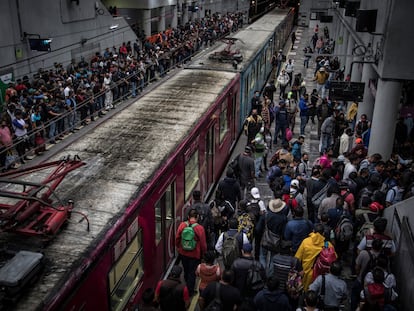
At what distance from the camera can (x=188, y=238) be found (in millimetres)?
7430

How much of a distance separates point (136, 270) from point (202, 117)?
413 centimetres

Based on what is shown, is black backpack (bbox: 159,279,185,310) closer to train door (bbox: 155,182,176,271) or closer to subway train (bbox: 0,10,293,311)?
subway train (bbox: 0,10,293,311)

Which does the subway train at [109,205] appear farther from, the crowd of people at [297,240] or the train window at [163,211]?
the crowd of people at [297,240]

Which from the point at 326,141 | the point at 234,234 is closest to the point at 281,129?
the point at 326,141

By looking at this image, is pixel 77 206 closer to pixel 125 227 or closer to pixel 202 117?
pixel 125 227

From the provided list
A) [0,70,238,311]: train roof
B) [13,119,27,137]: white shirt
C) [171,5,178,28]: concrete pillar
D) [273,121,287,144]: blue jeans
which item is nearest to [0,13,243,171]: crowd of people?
[13,119,27,137]: white shirt

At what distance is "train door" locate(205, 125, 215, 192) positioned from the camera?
10770 mm

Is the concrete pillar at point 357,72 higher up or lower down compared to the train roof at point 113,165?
lower down

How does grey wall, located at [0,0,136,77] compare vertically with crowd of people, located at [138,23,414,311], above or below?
above

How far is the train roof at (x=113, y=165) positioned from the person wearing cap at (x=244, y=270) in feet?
5.40

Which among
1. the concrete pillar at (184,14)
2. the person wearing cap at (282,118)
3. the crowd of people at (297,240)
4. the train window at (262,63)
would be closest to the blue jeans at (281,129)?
the person wearing cap at (282,118)

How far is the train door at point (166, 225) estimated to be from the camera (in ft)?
24.6

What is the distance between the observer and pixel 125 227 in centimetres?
590

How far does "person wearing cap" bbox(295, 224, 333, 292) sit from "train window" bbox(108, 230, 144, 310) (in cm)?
234
